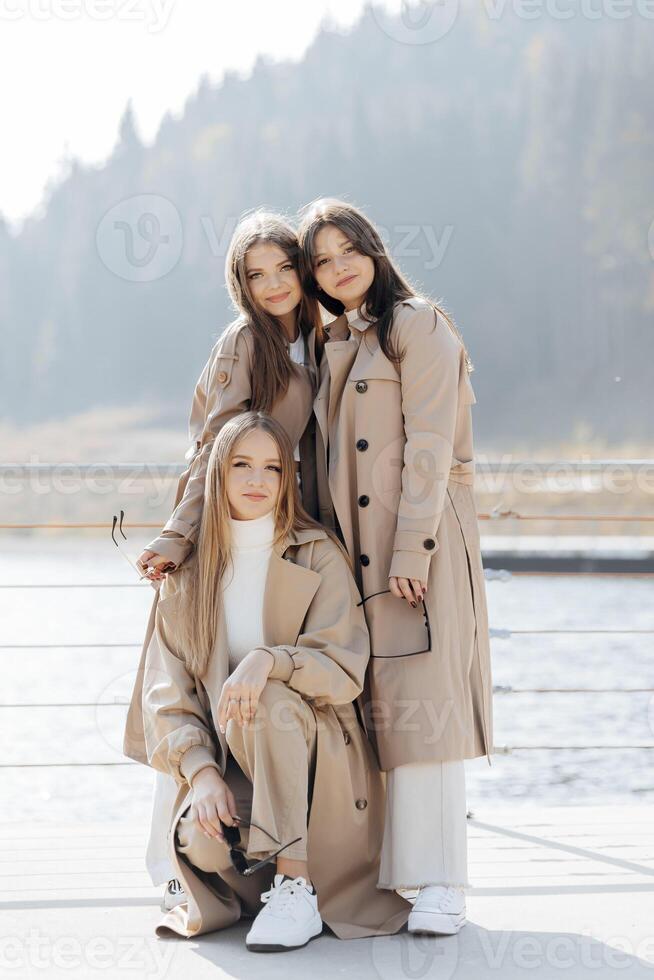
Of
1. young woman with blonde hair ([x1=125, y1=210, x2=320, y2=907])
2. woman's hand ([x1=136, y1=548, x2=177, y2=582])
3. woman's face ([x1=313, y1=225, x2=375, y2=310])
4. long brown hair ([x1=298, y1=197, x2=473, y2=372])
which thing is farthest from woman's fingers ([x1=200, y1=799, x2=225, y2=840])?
woman's face ([x1=313, y1=225, x2=375, y2=310])

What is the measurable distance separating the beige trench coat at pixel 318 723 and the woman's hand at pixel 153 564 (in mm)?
29

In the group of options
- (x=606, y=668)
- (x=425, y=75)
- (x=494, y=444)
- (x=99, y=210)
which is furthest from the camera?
(x=425, y=75)

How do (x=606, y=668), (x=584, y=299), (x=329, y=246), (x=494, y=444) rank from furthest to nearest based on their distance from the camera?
(x=584, y=299) → (x=494, y=444) → (x=606, y=668) → (x=329, y=246)

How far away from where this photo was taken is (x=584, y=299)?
165 feet

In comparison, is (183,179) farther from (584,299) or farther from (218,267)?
(584,299)

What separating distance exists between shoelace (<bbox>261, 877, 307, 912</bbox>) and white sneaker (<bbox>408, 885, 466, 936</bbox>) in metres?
0.22

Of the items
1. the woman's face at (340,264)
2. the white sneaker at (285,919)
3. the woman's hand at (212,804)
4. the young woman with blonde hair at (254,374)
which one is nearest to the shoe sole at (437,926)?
the white sneaker at (285,919)

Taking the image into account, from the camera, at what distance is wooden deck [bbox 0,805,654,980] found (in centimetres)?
206

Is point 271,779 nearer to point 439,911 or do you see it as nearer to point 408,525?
point 439,911

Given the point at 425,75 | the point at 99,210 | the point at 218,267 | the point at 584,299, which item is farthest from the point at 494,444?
the point at 425,75

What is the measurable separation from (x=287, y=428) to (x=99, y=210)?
55.1 m

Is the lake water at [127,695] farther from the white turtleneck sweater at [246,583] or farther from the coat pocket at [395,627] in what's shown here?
the coat pocket at [395,627]

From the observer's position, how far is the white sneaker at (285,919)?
6.98 feet

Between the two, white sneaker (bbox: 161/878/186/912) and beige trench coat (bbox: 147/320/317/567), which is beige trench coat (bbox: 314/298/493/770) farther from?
white sneaker (bbox: 161/878/186/912)
